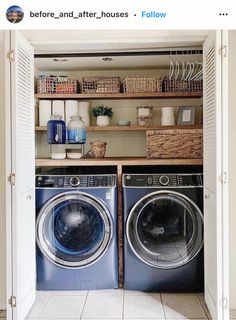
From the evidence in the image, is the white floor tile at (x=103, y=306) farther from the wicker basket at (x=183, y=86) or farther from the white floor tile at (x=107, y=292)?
the wicker basket at (x=183, y=86)

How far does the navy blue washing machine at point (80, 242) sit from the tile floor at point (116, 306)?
108 millimetres

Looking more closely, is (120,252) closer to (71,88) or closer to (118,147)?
(118,147)

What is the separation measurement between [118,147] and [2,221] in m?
1.59

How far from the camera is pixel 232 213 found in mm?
2641

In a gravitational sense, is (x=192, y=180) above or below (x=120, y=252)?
above

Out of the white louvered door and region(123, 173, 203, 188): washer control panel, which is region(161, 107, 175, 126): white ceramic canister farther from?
the white louvered door

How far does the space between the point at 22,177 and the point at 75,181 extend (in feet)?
2.11

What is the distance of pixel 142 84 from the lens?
11.2 ft

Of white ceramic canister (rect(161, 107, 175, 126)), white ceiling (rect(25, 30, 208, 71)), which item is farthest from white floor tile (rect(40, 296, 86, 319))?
white ceiling (rect(25, 30, 208, 71))

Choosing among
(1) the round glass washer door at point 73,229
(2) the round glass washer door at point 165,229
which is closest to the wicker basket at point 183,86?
(2) the round glass washer door at point 165,229

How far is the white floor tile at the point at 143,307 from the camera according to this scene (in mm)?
2592

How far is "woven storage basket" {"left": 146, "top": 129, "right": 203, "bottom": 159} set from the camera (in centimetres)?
310

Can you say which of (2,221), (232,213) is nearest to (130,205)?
(232,213)

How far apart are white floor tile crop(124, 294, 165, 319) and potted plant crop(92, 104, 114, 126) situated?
168 cm
